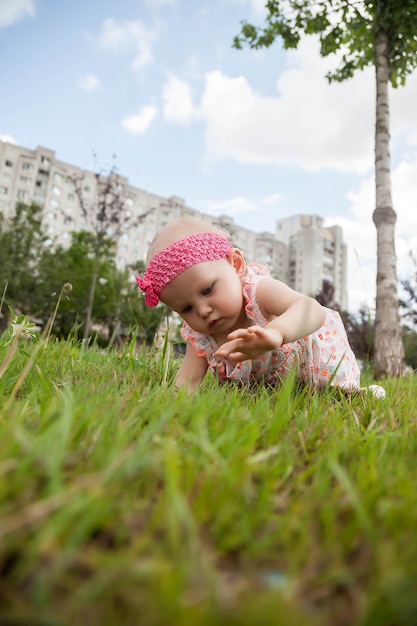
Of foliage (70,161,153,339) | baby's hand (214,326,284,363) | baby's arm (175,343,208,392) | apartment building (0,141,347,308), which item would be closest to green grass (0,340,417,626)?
baby's hand (214,326,284,363)

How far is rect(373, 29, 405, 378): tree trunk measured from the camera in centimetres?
536

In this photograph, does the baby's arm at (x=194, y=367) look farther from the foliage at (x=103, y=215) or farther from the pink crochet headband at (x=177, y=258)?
the foliage at (x=103, y=215)

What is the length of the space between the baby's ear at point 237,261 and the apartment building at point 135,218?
4382 centimetres

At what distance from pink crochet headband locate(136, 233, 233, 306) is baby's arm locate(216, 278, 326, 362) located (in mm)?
370

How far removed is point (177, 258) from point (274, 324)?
2.20ft

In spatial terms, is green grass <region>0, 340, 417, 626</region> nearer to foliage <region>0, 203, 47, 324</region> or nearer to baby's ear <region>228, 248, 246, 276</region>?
baby's ear <region>228, 248, 246, 276</region>

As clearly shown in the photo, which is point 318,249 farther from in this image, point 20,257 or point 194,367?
point 194,367

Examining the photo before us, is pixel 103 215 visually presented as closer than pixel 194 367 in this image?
No

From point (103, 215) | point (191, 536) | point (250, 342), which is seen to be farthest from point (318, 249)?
point (191, 536)

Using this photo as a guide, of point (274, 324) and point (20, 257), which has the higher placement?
point (20, 257)

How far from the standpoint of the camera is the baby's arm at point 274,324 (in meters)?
1.65

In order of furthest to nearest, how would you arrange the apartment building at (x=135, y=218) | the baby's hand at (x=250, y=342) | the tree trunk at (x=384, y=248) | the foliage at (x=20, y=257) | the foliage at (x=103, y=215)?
the apartment building at (x=135, y=218) → the foliage at (x=20, y=257) → the foliage at (x=103, y=215) → the tree trunk at (x=384, y=248) → the baby's hand at (x=250, y=342)

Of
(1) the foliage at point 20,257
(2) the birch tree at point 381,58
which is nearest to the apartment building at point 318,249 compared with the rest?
(1) the foliage at point 20,257

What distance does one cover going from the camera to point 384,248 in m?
5.70
